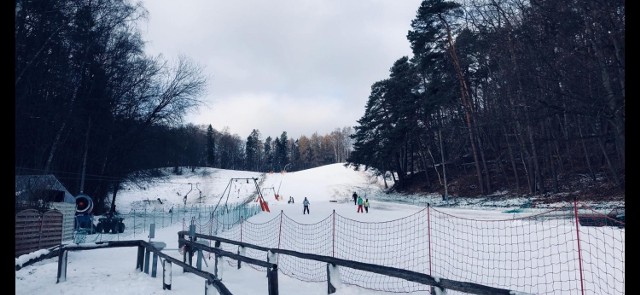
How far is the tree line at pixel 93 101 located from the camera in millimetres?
17516

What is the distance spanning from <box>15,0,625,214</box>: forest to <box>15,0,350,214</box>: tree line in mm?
92

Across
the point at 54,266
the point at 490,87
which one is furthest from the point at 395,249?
the point at 490,87

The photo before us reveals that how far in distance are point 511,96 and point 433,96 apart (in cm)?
1263

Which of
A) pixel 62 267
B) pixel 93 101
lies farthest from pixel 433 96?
pixel 62 267

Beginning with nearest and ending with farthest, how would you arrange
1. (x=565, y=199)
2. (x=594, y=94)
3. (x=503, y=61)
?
1. (x=594, y=94)
2. (x=503, y=61)
3. (x=565, y=199)

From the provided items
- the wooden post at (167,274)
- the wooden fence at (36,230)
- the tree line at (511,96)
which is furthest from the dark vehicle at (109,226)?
the tree line at (511,96)

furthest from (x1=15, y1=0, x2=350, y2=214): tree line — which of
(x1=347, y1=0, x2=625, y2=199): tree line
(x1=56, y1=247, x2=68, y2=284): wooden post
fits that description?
(x1=347, y1=0, x2=625, y2=199): tree line

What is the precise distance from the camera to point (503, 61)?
2089 centimetres

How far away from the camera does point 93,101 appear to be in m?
27.7

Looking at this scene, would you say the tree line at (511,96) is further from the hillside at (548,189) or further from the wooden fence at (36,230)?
the wooden fence at (36,230)

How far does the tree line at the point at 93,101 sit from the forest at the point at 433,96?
0.30 ft

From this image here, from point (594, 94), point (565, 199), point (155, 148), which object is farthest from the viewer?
point (155, 148)

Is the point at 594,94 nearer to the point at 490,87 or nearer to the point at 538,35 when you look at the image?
the point at 538,35

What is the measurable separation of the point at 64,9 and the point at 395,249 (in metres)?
17.3
